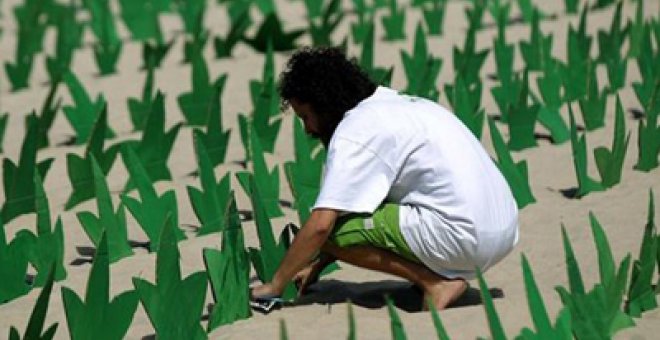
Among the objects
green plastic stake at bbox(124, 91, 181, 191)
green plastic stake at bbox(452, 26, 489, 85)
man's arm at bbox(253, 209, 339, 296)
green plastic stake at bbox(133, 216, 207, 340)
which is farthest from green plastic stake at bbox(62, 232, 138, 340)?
green plastic stake at bbox(452, 26, 489, 85)

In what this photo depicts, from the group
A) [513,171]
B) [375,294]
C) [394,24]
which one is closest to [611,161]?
[513,171]

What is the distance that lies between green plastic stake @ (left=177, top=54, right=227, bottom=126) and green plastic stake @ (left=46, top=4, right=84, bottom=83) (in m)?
→ 0.39

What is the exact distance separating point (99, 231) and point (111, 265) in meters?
0.09

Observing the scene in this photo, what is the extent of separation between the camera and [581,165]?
3996mm

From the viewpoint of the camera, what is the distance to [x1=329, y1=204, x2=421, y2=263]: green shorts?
127 inches

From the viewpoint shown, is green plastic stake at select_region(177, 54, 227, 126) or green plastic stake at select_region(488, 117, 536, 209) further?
green plastic stake at select_region(177, 54, 227, 126)

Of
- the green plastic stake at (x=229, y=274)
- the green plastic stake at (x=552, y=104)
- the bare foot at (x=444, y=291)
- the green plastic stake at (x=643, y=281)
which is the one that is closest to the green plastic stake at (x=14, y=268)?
the green plastic stake at (x=229, y=274)

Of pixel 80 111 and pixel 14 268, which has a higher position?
pixel 80 111

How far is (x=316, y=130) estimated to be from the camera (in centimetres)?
A: 336

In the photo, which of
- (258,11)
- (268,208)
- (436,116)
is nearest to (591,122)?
(268,208)

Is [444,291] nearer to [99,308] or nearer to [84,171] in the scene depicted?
[99,308]

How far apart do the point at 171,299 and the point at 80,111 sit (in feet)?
6.54

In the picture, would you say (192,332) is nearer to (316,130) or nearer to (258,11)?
(316,130)

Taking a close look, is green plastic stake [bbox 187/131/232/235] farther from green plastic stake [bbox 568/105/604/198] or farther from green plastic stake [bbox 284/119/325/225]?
green plastic stake [bbox 568/105/604/198]
